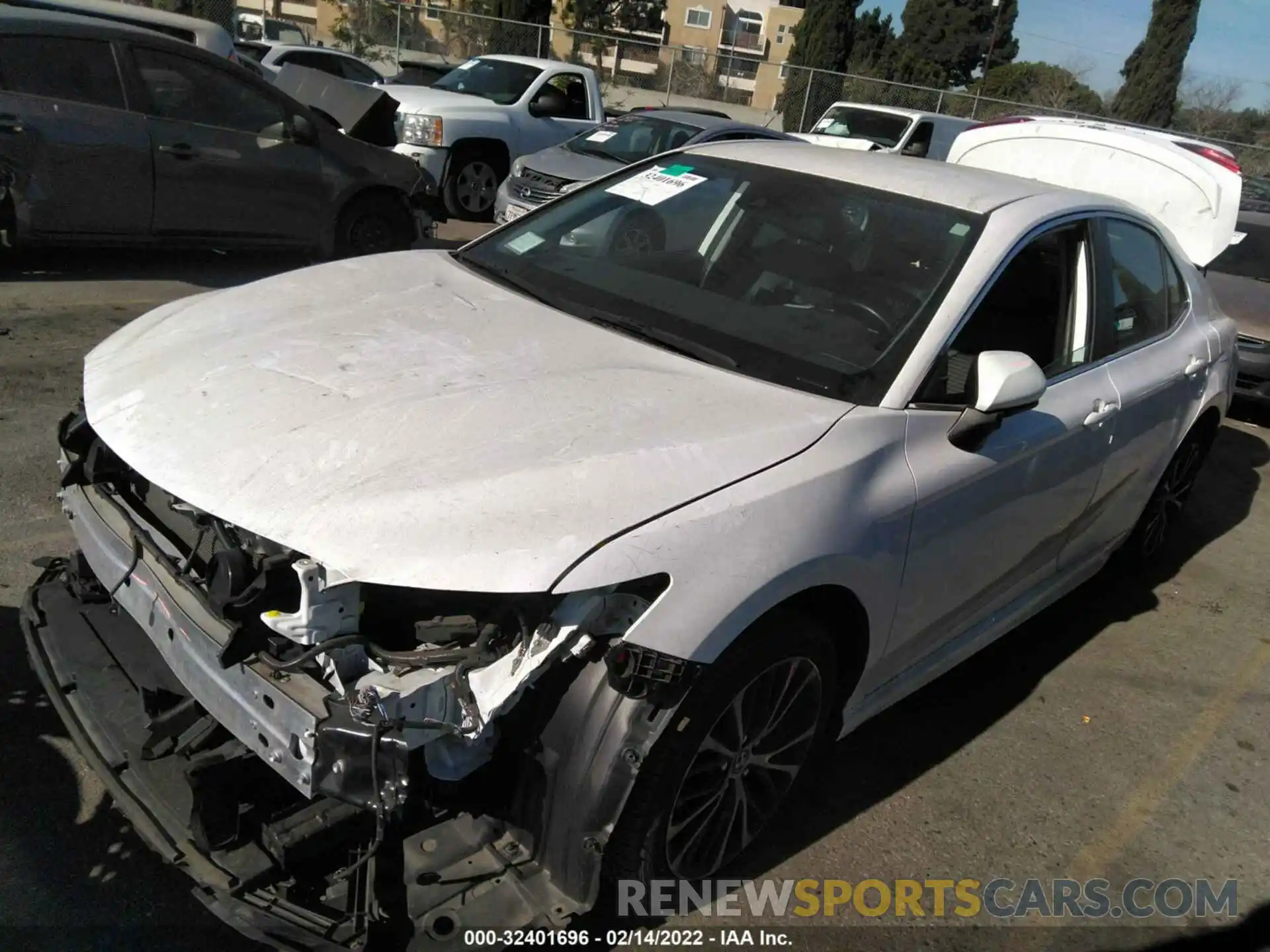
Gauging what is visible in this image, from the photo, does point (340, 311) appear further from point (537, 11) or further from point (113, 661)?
point (537, 11)

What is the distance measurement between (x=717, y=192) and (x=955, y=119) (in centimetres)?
1394

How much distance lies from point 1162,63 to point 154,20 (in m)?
40.6

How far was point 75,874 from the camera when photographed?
98.8 inches

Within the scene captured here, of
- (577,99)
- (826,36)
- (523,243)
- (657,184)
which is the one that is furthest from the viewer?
(826,36)

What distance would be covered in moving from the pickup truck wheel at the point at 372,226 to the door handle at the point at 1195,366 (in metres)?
5.80

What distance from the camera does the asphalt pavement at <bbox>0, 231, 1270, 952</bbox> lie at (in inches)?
99.8

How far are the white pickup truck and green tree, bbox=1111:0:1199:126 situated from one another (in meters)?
33.6

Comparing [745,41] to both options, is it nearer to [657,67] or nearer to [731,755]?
[657,67]

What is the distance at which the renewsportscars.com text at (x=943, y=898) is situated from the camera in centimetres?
267

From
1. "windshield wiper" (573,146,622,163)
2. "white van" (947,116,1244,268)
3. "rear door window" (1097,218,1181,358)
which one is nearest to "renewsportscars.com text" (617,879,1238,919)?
"rear door window" (1097,218,1181,358)

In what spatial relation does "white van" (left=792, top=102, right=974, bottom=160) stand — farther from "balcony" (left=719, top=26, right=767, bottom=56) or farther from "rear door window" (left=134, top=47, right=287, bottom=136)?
"balcony" (left=719, top=26, right=767, bottom=56)

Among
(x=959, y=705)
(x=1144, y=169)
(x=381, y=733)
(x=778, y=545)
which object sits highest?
(x=1144, y=169)

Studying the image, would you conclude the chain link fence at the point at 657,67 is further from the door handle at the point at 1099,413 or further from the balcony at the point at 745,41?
the balcony at the point at 745,41

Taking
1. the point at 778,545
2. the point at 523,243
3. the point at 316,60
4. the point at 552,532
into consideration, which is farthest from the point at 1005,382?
the point at 316,60
